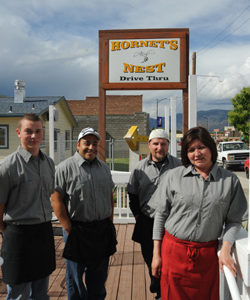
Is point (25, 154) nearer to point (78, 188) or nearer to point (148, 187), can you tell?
point (78, 188)

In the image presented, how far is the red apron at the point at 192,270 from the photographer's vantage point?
6.18ft

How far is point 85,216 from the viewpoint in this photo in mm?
2506

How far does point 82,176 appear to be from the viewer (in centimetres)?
254

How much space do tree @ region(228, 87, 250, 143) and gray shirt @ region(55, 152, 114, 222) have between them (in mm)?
32350

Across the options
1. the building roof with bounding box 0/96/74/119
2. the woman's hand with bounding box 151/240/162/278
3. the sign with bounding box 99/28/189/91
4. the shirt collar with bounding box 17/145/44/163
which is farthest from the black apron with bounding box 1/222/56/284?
the building roof with bounding box 0/96/74/119

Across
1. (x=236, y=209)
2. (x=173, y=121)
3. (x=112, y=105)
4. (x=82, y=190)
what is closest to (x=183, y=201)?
(x=236, y=209)

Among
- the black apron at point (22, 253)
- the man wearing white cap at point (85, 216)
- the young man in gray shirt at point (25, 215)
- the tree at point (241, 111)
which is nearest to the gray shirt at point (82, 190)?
the man wearing white cap at point (85, 216)

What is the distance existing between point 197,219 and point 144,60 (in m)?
4.70

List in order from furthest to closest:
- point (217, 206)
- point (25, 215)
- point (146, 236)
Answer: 1. point (146, 236)
2. point (25, 215)
3. point (217, 206)

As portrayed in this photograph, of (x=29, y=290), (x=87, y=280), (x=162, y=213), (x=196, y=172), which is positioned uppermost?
(x=196, y=172)

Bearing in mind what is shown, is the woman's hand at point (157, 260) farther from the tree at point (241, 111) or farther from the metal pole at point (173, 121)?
the tree at point (241, 111)

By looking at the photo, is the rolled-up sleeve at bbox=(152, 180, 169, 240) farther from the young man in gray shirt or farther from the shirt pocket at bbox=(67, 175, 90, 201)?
the young man in gray shirt

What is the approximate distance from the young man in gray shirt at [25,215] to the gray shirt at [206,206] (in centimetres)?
99

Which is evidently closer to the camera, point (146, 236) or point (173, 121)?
point (146, 236)
